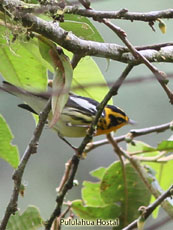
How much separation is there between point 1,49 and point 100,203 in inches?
40.5

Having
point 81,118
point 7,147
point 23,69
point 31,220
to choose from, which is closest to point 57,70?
point 23,69

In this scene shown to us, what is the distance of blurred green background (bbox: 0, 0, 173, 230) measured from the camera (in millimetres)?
4891

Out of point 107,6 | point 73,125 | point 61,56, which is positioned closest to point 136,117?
point 107,6

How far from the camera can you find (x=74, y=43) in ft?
4.09

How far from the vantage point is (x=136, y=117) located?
201 inches

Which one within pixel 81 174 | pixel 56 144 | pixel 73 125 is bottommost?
pixel 73 125

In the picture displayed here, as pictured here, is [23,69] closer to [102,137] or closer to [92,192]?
[92,192]

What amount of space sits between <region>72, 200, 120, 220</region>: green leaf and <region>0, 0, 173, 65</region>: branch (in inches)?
32.5

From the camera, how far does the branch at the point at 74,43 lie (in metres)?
1.18

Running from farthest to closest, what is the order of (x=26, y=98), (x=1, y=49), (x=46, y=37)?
(x=26, y=98) < (x=1, y=49) < (x=46, y=37)

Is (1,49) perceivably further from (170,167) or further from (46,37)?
(170,167)

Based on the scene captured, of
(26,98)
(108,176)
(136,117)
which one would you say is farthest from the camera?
(136,117)

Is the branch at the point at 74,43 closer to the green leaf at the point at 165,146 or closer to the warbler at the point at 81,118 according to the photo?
the green leaf at the point at 165,146

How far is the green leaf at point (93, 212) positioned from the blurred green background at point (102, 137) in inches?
112
